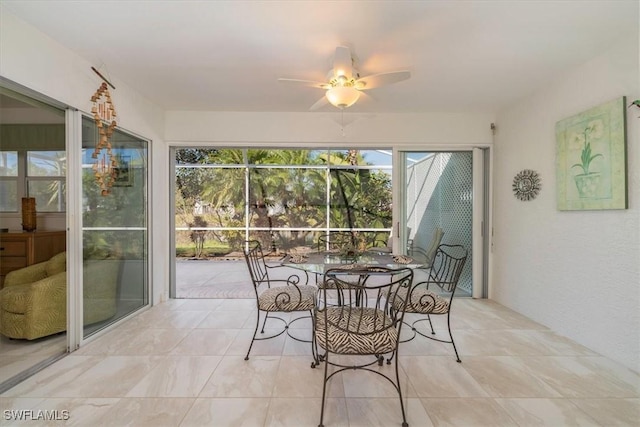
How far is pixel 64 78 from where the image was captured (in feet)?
7.13

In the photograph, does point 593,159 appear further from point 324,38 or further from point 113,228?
point 113,228

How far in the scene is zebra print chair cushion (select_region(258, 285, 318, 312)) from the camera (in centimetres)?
221

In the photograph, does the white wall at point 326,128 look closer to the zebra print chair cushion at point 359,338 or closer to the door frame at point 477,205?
the door frame at point 477,205

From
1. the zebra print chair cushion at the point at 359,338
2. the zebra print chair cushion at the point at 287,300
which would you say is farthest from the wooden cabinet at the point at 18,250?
the zebra print chair cushion at the point at 359,338

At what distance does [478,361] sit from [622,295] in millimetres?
1180

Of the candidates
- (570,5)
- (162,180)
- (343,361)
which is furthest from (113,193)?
(570,5)

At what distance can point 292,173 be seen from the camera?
18.9 ft

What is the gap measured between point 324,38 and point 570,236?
Answer: 108 inches

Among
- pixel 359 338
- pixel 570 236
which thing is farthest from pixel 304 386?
pixel 570 236

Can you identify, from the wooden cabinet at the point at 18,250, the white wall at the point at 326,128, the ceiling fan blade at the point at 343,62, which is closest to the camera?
the ceiling fan blade at the point at 343,62

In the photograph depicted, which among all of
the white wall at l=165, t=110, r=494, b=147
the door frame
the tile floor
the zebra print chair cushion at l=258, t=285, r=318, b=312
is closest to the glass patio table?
the zebra print chair cushion at l=258, t=285, r=318, b=312

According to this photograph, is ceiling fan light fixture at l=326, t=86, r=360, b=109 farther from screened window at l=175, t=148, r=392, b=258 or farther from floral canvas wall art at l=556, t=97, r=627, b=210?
screened window at l=175, t=148, r=392, b=258

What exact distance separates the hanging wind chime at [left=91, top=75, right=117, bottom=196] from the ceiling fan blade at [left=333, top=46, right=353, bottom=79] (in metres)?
2.09

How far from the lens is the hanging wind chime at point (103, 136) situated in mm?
2477
